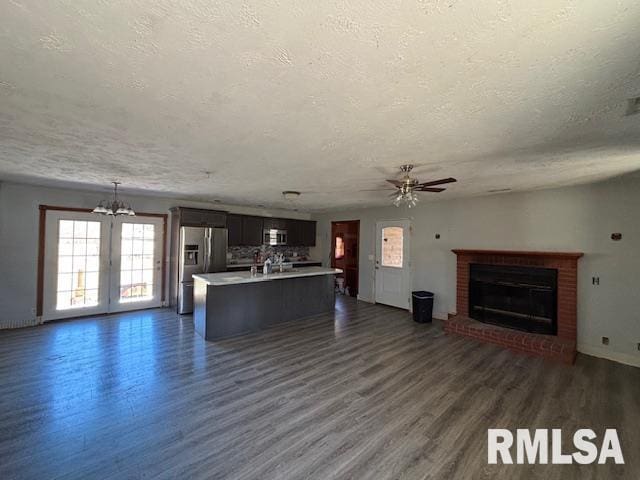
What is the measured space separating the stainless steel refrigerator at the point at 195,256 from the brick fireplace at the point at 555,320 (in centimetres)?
493

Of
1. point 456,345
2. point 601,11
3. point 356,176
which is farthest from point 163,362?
point 601,11

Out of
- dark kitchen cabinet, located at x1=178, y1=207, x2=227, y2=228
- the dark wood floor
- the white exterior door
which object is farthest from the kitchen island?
dark kitchen cabinet, located at x1=178, y1=207, x2=227, y2=228

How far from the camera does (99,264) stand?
207 inches

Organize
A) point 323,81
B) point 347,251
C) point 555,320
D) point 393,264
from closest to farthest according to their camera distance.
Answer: point 323,81 → point 555,320 → point 393,264 → point 347,251

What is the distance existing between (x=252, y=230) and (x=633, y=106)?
21.8ft

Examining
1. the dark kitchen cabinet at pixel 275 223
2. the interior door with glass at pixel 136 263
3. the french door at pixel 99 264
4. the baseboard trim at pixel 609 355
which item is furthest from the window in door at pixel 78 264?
the baseboard trim at pixel 609 355

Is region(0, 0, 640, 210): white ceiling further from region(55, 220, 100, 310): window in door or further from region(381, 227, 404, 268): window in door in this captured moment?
region(381, 227, 404, 268): window in door

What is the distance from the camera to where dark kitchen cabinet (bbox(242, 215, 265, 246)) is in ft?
22.8

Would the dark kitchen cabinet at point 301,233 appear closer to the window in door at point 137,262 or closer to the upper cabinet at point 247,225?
the upper cabinet at point 247,225

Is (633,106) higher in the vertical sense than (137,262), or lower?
higher

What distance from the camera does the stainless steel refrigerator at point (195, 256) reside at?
17.9ft

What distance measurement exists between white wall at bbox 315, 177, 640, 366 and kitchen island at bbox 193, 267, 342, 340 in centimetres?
235

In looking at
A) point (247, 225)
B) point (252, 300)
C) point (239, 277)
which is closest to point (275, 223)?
point (247, 225)

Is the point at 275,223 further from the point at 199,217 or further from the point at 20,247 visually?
the point at 20,247
